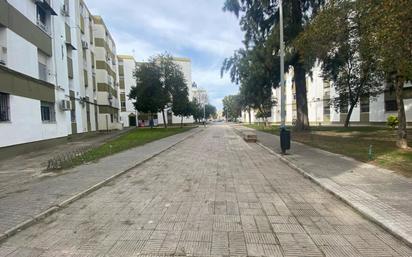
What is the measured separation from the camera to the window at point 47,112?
19297 mm

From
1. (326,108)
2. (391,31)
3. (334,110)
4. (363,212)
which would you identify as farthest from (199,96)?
(363,212)

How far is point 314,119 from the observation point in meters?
56.2

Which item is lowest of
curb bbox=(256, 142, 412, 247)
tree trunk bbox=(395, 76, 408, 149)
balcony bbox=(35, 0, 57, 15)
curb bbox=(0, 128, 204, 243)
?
curb bbox=(256, 142, 412, 247)

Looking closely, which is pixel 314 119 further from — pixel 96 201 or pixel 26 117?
pixel 96 201

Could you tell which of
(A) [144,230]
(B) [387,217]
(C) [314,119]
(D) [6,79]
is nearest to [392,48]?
(B) [387,217]

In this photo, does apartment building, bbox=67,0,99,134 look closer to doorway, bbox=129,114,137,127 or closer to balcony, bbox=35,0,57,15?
balcony, bbox=35,0,57,15

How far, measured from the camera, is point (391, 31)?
9164mm

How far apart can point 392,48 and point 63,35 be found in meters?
24.6

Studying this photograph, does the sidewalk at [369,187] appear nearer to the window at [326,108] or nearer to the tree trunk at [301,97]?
the tree trunk at [301,97]

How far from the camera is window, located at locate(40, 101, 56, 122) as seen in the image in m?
19.3

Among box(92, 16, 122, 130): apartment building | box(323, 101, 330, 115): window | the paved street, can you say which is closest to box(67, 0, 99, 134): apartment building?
box(92, 16, 122, 130): apartment building

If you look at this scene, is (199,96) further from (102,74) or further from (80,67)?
(80,67)

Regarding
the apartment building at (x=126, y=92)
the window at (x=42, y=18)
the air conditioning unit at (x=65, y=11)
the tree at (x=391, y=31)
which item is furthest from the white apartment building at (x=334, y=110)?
the apartment building at (x=126, y=92)

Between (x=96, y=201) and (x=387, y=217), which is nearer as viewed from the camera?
(x=387, y=217)
